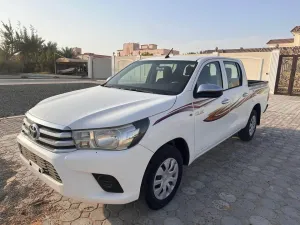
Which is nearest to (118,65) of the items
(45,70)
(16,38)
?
(45,70)

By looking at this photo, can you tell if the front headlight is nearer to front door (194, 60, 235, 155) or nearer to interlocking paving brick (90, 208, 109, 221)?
interlocking paving brick (90, 208, 109, 221)

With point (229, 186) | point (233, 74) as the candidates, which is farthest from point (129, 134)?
point (233, 74)

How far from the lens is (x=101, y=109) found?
92.7 inches

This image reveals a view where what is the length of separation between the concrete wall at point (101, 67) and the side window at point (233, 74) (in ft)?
92.5

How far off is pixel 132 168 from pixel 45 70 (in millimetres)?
39266

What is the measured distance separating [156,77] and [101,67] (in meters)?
29.5

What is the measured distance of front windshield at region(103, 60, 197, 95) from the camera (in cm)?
304

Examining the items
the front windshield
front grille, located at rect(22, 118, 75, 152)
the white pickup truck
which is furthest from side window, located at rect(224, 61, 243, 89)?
front grille, located at rect(22, 118, 75, 152)

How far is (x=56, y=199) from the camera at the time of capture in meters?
2.87

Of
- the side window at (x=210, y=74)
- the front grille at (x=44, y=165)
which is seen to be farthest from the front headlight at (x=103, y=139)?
the side window at (x=210, y=74)

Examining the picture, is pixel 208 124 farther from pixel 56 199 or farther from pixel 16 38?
pixel 16 38

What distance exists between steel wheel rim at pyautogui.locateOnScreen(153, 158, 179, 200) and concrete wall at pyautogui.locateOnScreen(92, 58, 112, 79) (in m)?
29.8

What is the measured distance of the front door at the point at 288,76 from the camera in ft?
44.9

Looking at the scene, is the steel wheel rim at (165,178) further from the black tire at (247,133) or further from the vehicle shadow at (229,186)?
the black tire at (247,133)
